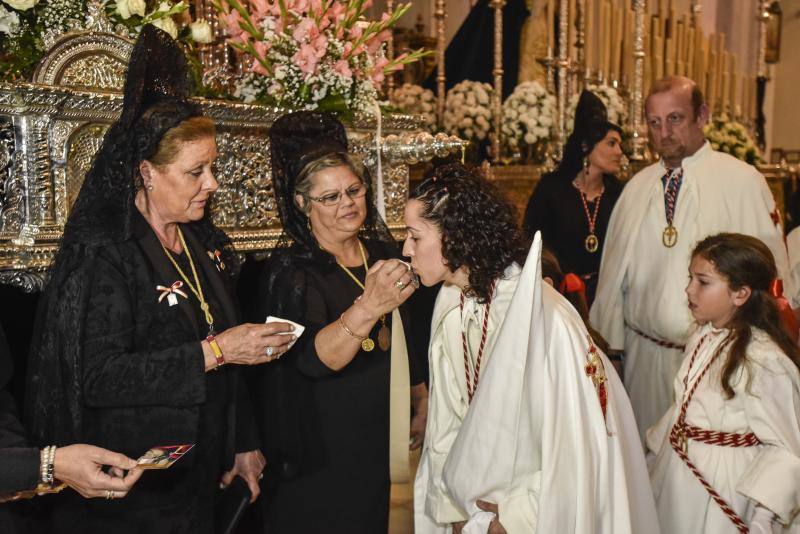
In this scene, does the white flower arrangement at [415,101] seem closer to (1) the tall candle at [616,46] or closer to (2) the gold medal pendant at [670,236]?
(2) the gold medal pendant at [670,236]

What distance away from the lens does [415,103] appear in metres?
6.48

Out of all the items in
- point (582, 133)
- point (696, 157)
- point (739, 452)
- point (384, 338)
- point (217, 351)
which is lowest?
point (739, 452)

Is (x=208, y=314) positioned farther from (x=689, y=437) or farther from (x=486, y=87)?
(x=486, y=87)

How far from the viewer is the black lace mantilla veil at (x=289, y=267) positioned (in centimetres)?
296

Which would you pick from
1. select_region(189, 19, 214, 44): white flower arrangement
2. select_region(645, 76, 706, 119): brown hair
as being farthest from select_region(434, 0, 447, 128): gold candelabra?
select_region(189, 19, 214, 44): white flower arrangement

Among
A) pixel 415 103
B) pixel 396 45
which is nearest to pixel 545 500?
pixel 415 103

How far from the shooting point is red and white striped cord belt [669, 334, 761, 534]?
303 centimetres

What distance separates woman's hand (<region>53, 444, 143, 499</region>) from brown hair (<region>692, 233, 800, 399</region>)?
81.2 inches

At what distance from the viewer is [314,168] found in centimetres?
301

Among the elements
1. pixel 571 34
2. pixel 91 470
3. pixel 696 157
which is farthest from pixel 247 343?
pixel 571 34

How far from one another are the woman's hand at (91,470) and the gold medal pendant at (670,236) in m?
2.90

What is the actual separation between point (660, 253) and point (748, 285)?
1.00m

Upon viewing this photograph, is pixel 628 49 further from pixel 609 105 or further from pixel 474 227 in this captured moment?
pixel 474 227

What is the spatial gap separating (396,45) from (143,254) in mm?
4933
